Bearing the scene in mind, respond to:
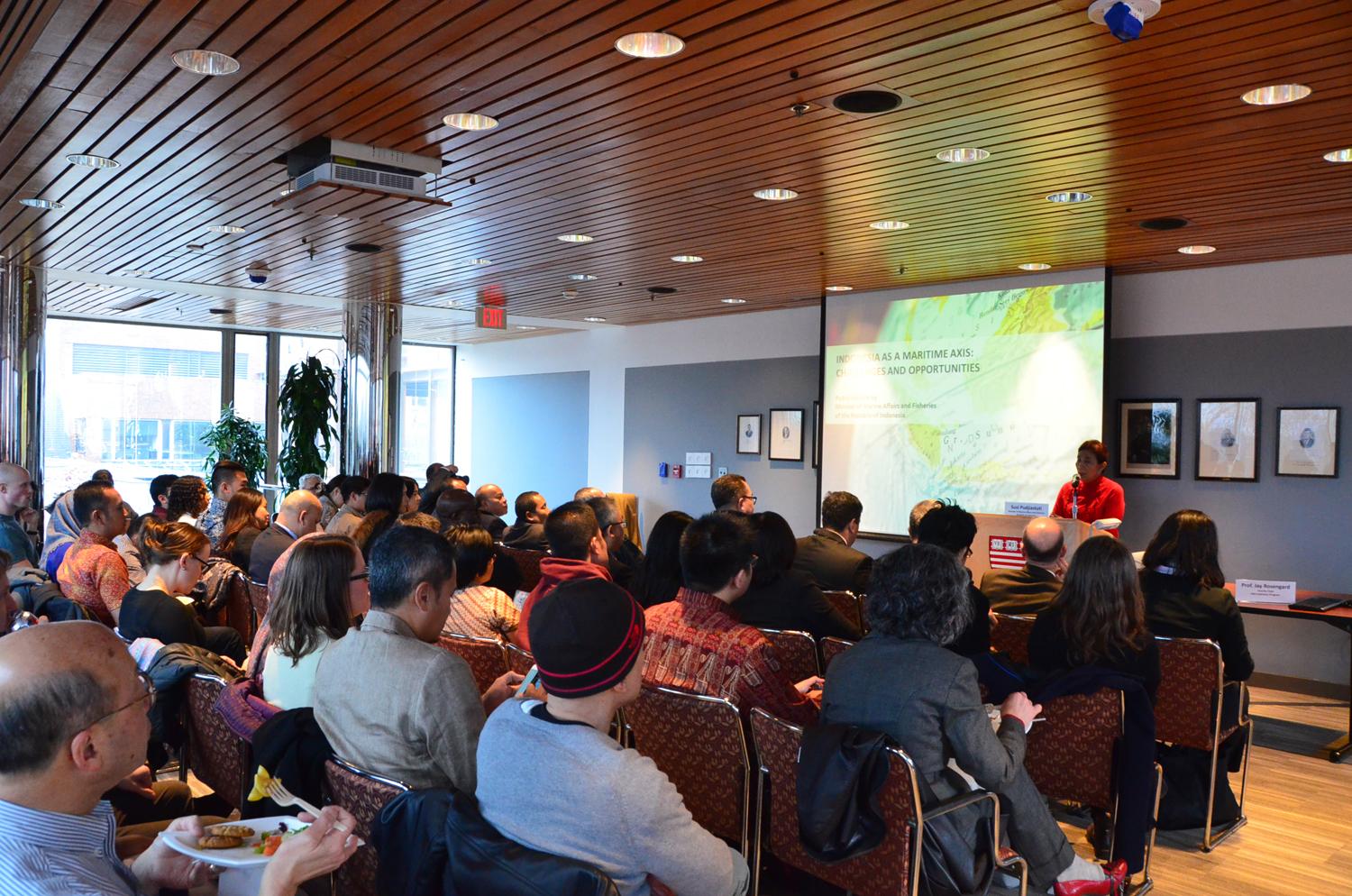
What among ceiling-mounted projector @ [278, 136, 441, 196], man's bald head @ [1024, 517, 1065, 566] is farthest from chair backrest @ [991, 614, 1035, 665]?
ceiling-mounted projector @ [278, 136, 441, 196]

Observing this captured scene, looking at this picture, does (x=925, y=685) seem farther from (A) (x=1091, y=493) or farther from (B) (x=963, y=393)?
(B) (x=963, y=393)

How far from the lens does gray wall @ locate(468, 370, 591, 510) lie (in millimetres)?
14875

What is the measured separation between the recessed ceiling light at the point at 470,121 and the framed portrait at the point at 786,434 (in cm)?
707

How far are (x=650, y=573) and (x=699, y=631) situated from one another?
1.14m

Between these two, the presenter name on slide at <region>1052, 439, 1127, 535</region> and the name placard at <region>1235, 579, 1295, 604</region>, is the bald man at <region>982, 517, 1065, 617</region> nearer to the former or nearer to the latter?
the name placard at <region>1235, 579, 1295, 604</region>

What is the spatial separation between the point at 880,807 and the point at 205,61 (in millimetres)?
3690

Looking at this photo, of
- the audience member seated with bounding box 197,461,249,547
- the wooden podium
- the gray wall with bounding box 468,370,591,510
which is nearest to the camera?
the audience member seated with bounding box 197,461,249,547

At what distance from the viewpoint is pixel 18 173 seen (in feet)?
20.6

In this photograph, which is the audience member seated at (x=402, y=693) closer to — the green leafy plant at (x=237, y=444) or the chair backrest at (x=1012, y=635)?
the chair backrest at (x=1012, y=635)

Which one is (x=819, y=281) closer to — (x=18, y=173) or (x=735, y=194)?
(x=735, y=194)

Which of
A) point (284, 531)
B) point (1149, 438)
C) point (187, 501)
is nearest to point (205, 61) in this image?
point (284, 531)

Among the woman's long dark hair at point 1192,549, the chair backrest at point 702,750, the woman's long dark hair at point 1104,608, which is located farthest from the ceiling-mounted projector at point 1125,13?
the chair backrest at point 702,750

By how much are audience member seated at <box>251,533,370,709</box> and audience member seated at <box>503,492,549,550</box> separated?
3.26m

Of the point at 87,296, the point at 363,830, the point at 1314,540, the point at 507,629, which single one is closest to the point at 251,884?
the point at 363,830
